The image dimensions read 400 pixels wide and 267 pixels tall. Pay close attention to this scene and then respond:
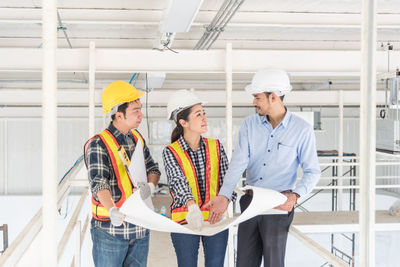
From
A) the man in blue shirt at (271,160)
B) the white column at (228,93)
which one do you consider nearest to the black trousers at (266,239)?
the man in blue shirt at (271,160)

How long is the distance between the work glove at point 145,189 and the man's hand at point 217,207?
378 mm

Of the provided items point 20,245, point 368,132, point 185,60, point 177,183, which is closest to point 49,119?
point 20,245

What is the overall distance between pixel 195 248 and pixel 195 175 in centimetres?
37

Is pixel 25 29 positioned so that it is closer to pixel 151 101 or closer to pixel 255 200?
pixel 151 101

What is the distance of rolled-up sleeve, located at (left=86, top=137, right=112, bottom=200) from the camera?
2.00 m

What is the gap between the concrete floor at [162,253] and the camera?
179 inches

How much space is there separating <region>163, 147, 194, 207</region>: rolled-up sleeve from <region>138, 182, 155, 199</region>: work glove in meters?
0.17

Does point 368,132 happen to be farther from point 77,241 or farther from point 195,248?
point 77,241

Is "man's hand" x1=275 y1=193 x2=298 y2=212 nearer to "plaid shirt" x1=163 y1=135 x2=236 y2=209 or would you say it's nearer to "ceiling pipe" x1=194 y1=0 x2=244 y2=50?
"plaid shirt" x1=163 y1=135 x2=236 y2=209

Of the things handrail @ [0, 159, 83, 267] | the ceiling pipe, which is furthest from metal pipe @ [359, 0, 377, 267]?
the ceiling pipe

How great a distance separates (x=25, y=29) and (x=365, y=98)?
18.1ft

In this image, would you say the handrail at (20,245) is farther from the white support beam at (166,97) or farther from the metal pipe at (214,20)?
the white support beam at (166,97)

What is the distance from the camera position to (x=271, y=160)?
2080 mm

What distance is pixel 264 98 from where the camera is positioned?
6.86ft
